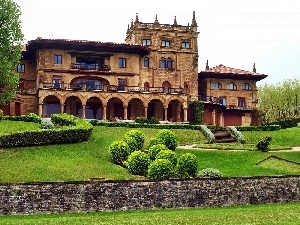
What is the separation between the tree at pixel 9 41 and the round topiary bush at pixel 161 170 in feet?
91.8

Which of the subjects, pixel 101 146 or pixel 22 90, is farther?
pixel 22 90

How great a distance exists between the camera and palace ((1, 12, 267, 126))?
7925 cm

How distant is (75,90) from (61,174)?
34375 millimetres

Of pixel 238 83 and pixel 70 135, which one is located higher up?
pixel 238 83

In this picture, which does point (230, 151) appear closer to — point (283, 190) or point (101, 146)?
point (101, 146)

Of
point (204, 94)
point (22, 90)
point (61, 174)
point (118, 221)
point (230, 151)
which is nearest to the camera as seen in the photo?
point (118, 221)

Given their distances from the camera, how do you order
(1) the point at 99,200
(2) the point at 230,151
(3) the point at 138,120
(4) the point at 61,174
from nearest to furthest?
(1) the point at 99,200
(4) the point at 61,174
(2) the point at 230,151
(3) the point at 138,120

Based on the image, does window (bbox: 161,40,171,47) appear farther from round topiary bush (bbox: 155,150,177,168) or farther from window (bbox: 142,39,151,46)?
round topiary bush (bbox: 155,150,177,168)

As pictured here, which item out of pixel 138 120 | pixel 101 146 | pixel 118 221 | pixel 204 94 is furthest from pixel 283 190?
pixel 204 94

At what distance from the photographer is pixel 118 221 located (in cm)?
2806

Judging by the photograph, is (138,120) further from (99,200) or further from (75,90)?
(99,200)

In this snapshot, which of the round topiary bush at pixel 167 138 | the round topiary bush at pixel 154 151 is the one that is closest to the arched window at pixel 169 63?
the round topiary bush at pixel 167 138

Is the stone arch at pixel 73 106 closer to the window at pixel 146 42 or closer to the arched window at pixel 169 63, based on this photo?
the window at pixel 146 42

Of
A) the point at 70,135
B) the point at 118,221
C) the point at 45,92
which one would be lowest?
the point at 118,221
